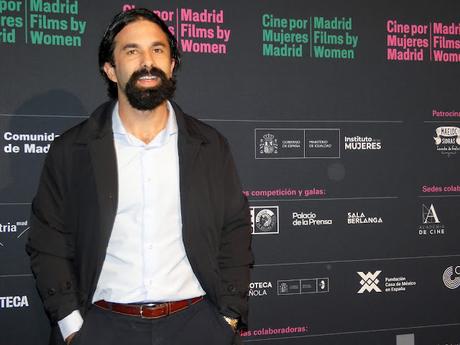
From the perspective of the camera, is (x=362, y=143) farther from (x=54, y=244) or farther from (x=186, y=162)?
(x=54, y=244)

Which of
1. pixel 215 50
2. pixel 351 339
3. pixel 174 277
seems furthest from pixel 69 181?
pixel 351 339

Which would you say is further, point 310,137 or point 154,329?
point 310,137

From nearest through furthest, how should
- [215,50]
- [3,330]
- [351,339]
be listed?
[3,330]
[215,50]
[351,339]

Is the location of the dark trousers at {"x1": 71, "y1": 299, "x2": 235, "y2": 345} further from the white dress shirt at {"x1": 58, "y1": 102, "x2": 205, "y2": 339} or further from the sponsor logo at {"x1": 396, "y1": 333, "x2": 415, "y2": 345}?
the sponsor logo at {"x1": 396, "y1": 333, "x2": 415, "y2": 345}

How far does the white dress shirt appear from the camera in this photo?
6.95ft

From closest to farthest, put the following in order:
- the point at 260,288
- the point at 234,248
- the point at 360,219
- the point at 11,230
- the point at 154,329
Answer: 1. the point at 154,329
2. the point at 234,248
3. the point at 11,230
4. the point at 260,288
5. the point at 360,219

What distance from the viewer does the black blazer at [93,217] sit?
6.99 ft

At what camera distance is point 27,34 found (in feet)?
9.20

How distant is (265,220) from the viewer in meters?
3.15

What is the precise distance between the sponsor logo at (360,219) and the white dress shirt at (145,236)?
135cm

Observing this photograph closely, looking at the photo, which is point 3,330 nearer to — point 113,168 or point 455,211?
point 113,168

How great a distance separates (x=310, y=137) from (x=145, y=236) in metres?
1.41

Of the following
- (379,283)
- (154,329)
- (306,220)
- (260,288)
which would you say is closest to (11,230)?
(154,329)

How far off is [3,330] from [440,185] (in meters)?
2.62
